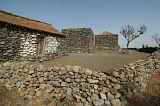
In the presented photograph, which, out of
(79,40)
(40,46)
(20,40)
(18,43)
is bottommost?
(40,46)

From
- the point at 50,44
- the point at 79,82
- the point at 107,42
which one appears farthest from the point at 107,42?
the point at 79,82

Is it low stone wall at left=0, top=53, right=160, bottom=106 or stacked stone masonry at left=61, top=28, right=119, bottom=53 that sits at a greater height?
stacked stone masonry at left=61, top=28, right=119, bottom=53

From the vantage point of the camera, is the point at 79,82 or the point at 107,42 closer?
the point at 79,82

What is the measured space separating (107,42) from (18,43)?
59.8ft

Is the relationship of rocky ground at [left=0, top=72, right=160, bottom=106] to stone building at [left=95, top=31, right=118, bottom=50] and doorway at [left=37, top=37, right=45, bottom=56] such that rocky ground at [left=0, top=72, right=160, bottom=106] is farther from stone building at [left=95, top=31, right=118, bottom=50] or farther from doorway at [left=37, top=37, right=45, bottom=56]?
stone building at [left=95, top=31, right=118, bottom=50]

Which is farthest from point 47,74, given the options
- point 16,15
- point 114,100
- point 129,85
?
point 16,15

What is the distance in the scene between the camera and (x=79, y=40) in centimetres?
1927

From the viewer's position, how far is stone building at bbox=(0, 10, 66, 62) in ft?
29.2

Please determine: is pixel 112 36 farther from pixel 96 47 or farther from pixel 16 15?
pixel 16 15

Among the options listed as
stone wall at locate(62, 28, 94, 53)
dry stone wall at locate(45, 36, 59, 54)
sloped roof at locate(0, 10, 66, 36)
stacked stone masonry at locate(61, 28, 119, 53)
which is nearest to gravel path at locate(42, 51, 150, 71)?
dry stone wall at locate(45, 36, 59, 54)

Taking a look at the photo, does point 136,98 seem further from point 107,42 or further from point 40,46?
point 107,42

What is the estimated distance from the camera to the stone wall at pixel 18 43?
887cm

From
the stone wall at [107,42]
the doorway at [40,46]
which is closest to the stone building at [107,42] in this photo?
the stone wall at [107,42]

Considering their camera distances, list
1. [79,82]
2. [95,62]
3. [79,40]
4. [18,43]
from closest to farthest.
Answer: [79,82], [95,62], [18,43], [79,40]
